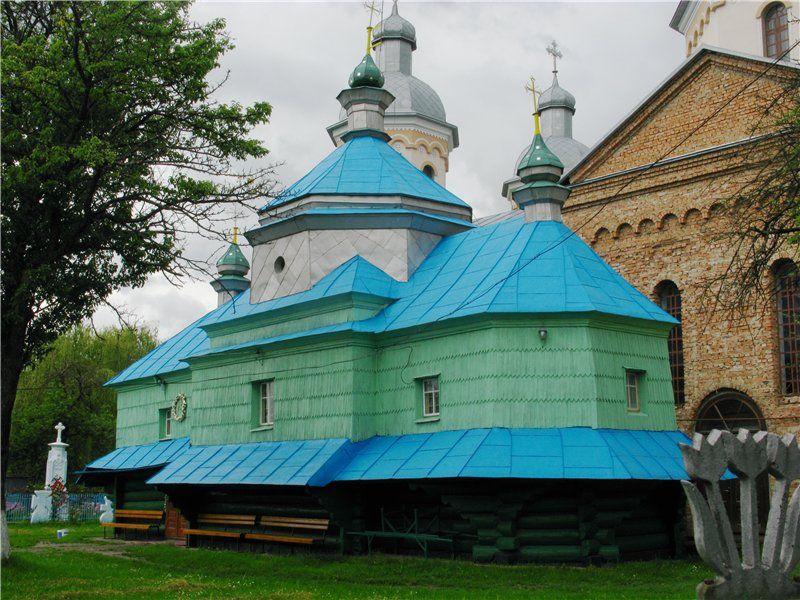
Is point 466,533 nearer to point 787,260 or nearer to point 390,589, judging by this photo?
point 390,589

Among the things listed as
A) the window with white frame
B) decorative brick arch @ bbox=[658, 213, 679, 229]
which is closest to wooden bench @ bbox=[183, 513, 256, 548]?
the window with white frame

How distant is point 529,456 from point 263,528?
6595 mm

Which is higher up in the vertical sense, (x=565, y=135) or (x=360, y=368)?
(x=565, y=135)

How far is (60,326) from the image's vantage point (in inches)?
642

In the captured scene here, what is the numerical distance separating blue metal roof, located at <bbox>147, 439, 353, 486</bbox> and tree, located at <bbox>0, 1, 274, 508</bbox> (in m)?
4.22

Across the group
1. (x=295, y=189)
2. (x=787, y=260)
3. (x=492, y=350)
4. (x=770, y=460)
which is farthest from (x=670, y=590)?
(x=295, y=189)

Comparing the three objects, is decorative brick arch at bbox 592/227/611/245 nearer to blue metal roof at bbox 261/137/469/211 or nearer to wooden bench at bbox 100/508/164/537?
blue metal roof at bbox 261/137/469/211

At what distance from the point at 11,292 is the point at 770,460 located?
Answer: 457 inches

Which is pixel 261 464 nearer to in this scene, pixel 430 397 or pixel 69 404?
pixel 430 397

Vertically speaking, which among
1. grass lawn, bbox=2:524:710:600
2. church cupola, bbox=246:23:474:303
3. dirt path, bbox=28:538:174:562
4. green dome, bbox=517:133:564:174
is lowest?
dirt path, bbox=28:538:174:562

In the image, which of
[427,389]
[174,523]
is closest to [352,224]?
[427,389]

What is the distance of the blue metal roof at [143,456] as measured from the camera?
22737 mm

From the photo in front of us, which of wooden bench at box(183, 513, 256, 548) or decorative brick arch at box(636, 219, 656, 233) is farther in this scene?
decorative brick arch at box(636, 219, 656, 233)

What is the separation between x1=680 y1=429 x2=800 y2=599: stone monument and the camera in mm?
9375
